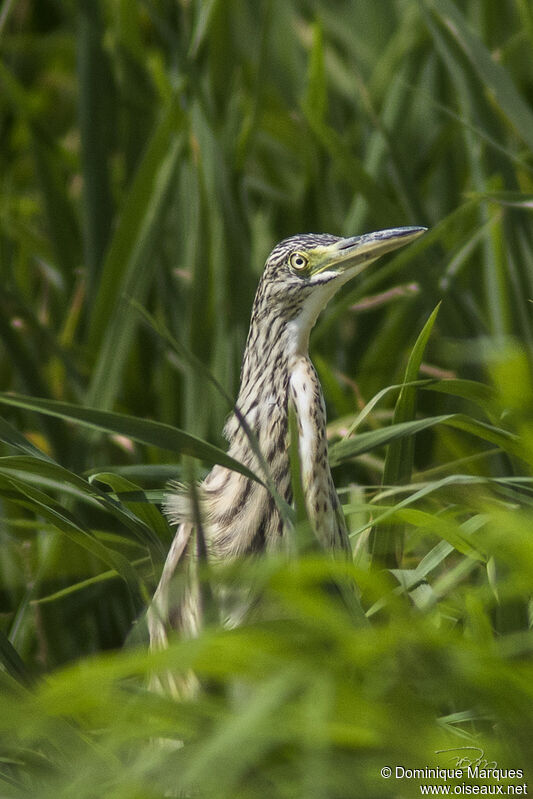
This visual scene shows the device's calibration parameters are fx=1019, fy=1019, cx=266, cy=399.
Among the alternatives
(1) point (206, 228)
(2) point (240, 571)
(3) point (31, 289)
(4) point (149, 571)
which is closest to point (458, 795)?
(2) point (240, 571)

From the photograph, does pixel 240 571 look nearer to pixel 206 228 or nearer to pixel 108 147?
pixel 206 228

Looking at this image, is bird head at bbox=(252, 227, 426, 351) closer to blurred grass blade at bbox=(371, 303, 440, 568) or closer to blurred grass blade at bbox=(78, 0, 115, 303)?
blurred grass blade at bbox=(371, 303, 440, 568)

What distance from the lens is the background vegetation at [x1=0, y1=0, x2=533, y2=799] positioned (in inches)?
34.4

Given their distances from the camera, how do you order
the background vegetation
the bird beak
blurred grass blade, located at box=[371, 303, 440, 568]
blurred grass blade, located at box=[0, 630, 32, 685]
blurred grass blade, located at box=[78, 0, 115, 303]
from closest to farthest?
1. the background vegetation
2. blurred grass blade, located at box=[0, 630, 32, 685]
3. blurred grass blade, located at box=[371, 303, 440, 568]
4. the bird beak
5. blurred grass blade, located at box=[78, 0, 115, 303]

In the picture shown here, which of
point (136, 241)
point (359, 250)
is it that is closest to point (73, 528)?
point (359, 250)

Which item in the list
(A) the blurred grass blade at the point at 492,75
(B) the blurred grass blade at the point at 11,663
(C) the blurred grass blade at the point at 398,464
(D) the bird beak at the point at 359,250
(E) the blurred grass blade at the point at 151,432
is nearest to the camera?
(E) the blurred grass blade at the point at 151,432

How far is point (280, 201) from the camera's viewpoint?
277cm

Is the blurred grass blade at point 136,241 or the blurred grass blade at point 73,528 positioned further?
the blurred grass blade at point 136,241

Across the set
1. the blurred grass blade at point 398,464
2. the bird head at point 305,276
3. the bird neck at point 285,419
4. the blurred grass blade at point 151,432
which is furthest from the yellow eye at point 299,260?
the blurred grass blade at point 151,432

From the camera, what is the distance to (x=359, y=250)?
165 cm

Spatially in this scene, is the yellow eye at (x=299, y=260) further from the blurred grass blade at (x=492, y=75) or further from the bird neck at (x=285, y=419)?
the blurred grass blade at (x=492, y=75)

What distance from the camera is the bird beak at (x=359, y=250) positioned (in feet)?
5.30
